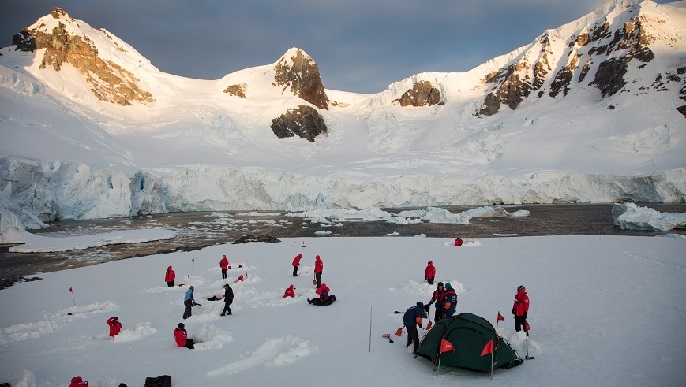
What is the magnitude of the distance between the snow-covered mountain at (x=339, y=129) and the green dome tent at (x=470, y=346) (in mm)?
41292

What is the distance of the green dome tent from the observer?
26.8 feet

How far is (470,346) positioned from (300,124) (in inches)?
4011

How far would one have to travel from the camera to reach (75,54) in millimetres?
89562

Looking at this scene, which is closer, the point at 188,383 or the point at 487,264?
the point at 188,383

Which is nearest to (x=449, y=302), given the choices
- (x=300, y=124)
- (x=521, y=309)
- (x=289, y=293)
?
(x=521, y=309)

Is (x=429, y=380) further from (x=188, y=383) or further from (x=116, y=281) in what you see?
(x=116, y=281)

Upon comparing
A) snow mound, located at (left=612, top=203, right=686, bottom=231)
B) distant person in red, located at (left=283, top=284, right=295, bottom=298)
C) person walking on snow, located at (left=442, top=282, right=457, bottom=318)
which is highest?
snow mound, located at (left=612, top=203, right=686, bottom=231)

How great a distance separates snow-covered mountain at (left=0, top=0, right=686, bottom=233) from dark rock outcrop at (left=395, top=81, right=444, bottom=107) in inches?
13.8

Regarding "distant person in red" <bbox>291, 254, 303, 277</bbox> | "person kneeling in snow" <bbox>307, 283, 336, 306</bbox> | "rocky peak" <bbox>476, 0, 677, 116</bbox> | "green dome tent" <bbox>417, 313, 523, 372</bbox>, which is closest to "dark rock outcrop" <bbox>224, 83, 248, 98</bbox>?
"rocky peak" <bbox>476, 0, 677, 116</bbox>

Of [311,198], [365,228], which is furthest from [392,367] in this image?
[311,198]

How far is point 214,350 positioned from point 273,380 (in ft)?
7.95

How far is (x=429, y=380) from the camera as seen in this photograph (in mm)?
8086

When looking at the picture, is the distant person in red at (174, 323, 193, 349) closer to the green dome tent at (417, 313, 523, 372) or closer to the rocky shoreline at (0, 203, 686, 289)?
the green dome tent at (417, 313, 523, 372)

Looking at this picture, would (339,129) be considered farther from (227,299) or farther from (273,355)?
(273,355)
